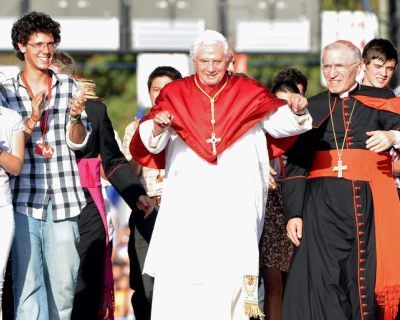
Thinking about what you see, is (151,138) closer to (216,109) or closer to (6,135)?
(216,109)

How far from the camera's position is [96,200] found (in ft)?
Answer: 34.8

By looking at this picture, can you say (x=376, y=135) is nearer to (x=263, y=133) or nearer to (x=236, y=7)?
(x=263, y=133)

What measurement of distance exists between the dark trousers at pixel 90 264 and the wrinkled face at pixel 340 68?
2.23 metres

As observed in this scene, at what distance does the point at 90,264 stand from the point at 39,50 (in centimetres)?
209

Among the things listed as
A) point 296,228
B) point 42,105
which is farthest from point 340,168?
point 42,105

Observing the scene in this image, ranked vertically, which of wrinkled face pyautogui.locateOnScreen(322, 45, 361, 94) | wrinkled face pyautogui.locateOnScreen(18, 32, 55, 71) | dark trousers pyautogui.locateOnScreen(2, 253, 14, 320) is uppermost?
wrinkled face pyautogui.locateOnScreen(18, 32, 55, 71)

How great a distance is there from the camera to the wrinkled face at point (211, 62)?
8.95 m

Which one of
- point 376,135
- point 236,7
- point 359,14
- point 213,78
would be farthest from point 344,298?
point 236,7

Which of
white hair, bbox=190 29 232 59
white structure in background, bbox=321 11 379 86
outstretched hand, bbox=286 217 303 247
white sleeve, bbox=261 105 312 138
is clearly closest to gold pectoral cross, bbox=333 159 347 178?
outstretched hand, bbox=286 217 303 247

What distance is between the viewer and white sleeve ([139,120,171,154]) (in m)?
8.88

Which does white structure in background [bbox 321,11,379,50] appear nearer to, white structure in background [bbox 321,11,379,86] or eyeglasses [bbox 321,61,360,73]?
white structure in background [bbox 321,11,379,86]

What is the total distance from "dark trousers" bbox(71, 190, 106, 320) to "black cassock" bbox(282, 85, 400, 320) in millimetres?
1778

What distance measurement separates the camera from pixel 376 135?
354 inches

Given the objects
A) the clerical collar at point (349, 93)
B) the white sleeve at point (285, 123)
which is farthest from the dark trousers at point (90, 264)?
the clerical collar at point (349, 93)
